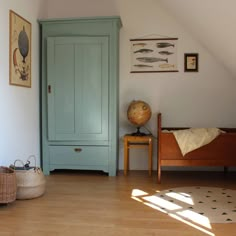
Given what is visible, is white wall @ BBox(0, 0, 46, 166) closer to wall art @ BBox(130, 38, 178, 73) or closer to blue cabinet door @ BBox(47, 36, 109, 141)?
blue cabinet door @ BBox(47, 36, 109, 141)

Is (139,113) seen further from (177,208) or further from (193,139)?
(177,208)

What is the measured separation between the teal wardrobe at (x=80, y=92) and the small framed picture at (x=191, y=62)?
98cm

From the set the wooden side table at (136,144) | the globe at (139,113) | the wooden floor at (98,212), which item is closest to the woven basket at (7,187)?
the wooden floor at (98,212)

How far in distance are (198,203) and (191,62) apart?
2.01 m

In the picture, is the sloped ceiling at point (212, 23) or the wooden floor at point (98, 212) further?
the sloped ceiling at point (212, 23)

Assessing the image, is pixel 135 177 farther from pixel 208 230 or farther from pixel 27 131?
pixel 208 230

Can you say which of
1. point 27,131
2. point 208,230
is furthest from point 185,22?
point 208,230

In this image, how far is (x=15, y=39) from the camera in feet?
10.2

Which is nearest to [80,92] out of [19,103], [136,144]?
[19,103]

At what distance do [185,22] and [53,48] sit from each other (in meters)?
1.67

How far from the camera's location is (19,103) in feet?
10.6

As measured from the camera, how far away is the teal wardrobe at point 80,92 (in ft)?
11.8

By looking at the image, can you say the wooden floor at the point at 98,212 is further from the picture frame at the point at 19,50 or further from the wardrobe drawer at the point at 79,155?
the picture frame at the point at 19,50

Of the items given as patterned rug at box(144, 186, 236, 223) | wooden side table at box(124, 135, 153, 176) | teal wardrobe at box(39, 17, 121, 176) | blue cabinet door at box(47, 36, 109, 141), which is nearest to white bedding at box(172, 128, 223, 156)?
patterned rug at box(144, 186, 236, 223)
